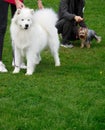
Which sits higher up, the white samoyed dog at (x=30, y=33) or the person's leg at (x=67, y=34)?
the white samoyed dog at (x=30, y=33)

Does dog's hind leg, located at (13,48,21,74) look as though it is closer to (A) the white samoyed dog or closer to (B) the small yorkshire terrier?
(A) the white samoyed dog

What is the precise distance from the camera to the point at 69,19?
863 centimetres

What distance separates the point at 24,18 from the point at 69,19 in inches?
92.8

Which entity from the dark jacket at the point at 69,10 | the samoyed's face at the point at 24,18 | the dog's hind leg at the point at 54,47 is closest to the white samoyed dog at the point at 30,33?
the samoyed's face at the point at 24,18

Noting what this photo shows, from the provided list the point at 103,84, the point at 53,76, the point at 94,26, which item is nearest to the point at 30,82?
the point at 53,76

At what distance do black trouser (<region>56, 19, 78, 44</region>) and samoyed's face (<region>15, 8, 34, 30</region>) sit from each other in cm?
258

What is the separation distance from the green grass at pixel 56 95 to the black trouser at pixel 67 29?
92 centimetres

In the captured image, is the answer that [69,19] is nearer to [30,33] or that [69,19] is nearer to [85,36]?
[85,36]

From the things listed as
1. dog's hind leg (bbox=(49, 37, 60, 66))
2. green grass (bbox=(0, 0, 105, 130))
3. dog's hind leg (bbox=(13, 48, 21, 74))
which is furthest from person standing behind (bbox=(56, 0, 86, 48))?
dog's hind leg (bbox=(13, 48, 21, 74))

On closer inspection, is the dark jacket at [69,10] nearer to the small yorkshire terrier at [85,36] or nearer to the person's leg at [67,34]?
the person's leg at [67,34]

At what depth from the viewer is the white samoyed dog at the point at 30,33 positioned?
6.44 m

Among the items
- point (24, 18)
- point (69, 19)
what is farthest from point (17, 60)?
point (69, 19)

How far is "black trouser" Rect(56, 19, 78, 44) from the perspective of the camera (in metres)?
8.98

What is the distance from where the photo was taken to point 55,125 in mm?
4551
